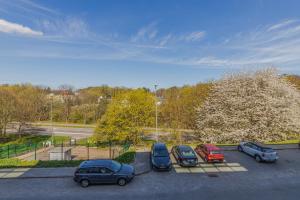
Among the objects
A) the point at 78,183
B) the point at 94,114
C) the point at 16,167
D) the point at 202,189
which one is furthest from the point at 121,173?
the point at 94,114

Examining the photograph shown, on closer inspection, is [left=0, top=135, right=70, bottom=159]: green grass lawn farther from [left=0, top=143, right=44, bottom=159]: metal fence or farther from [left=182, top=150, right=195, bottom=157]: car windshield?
[left=182, top=150, right=195, bottom=157]: car windshield

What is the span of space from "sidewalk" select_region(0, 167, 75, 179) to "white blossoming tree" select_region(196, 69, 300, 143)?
19.5 m

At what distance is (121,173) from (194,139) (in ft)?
76.3

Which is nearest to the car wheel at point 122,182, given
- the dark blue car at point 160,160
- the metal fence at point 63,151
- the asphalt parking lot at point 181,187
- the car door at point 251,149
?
the asphalt parking lot at point 181,187

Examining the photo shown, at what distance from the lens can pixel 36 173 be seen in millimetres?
16531

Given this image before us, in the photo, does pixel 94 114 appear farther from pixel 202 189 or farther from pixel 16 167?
pixel 202 189

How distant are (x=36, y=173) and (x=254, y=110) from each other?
23.9 metres

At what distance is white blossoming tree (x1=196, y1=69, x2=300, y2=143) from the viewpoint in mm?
29016

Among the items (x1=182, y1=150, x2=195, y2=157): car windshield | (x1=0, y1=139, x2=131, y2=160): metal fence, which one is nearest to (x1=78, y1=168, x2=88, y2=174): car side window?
(x1=182, y1=150, x2=195, y2=157): car windshield

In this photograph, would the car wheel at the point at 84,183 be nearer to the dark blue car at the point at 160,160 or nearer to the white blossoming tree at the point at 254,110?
the dark blue car at the point at 160,160

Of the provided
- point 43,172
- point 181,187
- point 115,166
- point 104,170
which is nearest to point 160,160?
point 181,187

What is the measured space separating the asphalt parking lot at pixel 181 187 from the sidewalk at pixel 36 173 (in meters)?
0.55

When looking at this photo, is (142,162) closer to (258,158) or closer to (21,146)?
(258,158)

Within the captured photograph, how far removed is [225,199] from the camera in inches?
493
